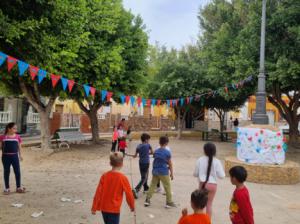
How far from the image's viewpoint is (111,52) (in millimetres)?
13680

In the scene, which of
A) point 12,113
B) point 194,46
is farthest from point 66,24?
point 194,46

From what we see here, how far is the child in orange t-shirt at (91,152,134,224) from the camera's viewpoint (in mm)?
4047

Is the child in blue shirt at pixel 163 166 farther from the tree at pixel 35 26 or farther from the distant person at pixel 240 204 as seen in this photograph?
the tree at pixel 35 26

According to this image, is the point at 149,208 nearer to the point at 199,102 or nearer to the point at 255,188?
the point at 255,188

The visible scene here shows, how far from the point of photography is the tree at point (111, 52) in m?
13.2

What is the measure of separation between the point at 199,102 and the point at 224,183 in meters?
17.1

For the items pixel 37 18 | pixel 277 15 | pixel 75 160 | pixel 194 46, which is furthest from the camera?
pixel 194 46

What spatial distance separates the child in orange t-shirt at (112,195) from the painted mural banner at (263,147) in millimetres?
6694

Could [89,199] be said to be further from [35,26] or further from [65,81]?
[35,26]

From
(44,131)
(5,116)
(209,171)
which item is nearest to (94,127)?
(44,131)

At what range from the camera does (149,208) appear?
253 inches

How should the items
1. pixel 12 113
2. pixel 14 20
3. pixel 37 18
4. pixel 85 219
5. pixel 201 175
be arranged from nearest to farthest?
pixel 201 175 → pixel 85 219 → pixel 14 20 → pixel 37 18 → pixel 12 113

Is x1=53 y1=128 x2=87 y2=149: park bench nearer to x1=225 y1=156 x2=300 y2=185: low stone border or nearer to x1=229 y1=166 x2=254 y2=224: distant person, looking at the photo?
x1=225 y1=156 x2=300 y2=185: low stone border

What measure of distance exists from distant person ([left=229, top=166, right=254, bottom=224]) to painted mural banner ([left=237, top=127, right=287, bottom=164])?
612 centimetres
